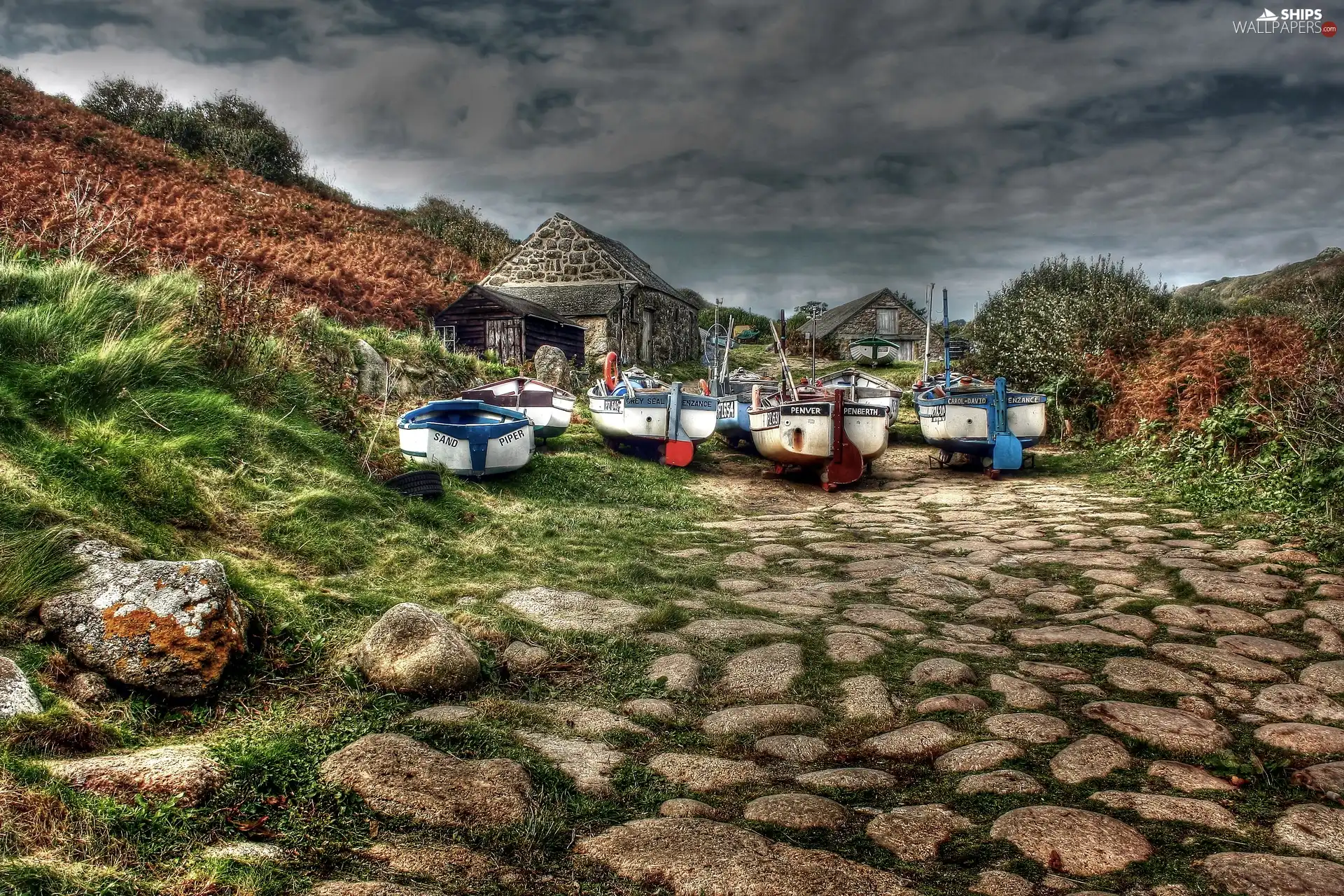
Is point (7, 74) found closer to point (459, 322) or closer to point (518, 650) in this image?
point (459, 322)

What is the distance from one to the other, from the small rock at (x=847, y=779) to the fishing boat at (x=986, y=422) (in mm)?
10970

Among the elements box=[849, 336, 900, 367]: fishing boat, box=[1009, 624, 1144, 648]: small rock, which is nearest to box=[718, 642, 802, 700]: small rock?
box=[1009, 624, 1144, 648]: small rock

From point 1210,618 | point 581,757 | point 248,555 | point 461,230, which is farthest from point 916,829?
point 461,230

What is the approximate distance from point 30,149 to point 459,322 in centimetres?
1135

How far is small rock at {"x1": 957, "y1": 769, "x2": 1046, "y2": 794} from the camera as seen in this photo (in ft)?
8.72

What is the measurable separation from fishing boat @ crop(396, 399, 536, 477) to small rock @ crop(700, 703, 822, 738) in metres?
6.29

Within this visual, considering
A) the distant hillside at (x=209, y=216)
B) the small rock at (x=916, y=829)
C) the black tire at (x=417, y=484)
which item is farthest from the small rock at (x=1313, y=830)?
the distant hillside at (x=209, y=216)

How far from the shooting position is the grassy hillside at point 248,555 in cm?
215

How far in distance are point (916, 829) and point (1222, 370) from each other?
10.7 m

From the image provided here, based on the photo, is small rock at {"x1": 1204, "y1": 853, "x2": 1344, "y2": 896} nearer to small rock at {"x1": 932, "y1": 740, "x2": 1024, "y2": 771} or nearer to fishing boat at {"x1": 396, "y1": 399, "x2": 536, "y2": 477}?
small rock at {"x1": 932, "y1": 740, "x2": 1024, "y2": 771}

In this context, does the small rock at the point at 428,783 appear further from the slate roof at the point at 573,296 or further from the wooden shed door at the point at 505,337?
the slate roof at the point at 573,296

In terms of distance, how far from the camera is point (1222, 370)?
34.0 ft

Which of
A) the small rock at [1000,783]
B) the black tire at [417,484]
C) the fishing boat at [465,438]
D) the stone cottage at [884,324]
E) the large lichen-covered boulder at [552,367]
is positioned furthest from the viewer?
the stone cottage at [884,324]

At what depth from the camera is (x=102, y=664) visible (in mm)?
3029
